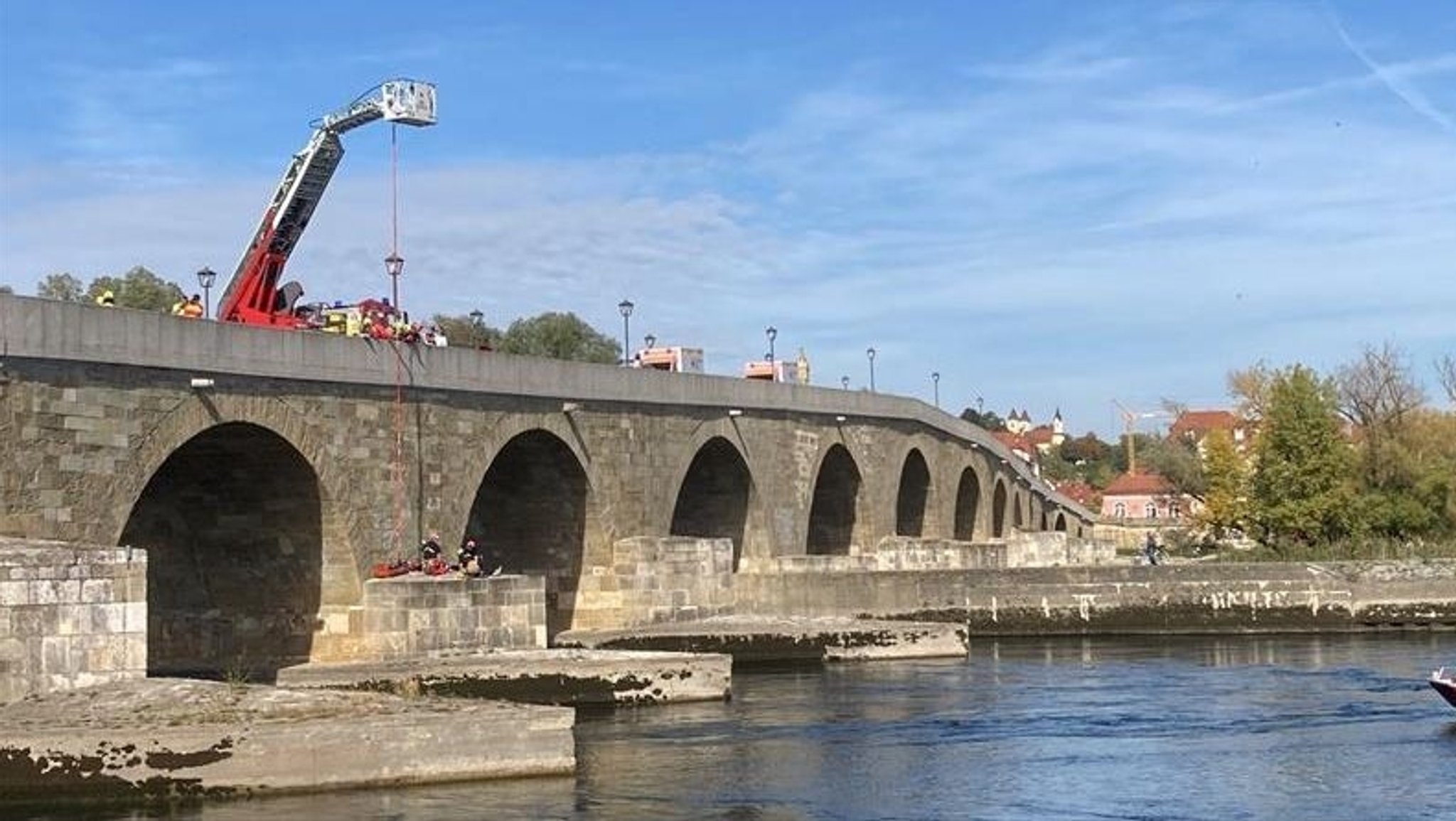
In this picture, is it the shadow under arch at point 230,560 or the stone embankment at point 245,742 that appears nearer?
the stone embankment at point 245,742

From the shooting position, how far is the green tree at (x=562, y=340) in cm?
7794

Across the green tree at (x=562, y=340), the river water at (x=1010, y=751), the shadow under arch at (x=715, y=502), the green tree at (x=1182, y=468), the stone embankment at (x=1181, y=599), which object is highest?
the green tree at (x=562, y=340)

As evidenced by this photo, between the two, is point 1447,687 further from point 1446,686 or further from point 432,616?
point 432,616

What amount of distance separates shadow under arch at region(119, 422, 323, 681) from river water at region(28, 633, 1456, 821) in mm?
5100

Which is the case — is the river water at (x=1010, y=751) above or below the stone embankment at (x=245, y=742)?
below

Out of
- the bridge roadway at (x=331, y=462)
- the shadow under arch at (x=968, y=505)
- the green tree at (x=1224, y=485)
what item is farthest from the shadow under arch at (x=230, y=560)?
the shadow under arch at (x=968, y=505)

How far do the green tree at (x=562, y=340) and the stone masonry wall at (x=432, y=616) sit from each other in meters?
52.1

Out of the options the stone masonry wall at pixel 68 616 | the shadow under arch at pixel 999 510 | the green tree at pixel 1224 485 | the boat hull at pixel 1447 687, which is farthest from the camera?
the shadow under arch at pixel 999 510

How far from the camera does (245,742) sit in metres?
15.4

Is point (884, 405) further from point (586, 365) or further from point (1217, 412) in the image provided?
point (1217, 412)

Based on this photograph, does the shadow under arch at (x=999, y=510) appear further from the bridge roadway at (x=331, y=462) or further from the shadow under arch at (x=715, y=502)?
the shadow under arch at (x=715, y=502)

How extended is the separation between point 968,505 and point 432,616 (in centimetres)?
4257

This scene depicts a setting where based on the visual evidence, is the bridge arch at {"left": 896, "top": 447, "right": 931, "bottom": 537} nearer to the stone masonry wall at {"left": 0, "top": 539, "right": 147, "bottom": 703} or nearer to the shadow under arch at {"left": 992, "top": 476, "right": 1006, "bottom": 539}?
the shadow under arch at {"left": 992, "top": 476, "right": 1006, "bottom": 539}

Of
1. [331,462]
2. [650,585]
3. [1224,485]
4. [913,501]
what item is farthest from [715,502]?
[1224,485]
